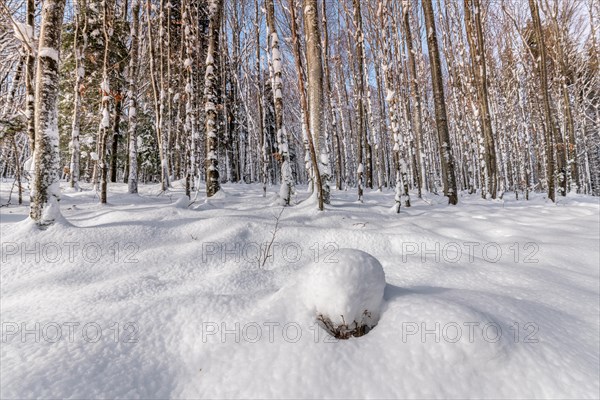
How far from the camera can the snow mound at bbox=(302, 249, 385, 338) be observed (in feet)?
5.12

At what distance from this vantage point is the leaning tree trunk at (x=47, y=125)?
3.18 metres

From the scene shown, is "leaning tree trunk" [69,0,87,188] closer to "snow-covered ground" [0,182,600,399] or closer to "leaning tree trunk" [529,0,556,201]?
"snow-covered ground" [0,182,600,399]

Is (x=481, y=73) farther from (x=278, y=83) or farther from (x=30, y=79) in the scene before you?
(x=30, y=79)

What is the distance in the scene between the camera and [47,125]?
10.7ft

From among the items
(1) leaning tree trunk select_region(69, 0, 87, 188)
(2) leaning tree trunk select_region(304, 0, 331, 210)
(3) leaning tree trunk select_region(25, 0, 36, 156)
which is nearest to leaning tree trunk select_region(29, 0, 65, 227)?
(3) leaning tree trunk select_region(25, 0, 36, 156)

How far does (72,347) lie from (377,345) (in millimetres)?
1516

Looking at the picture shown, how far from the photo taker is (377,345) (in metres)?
1.41

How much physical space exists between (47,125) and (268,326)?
3.52 meters

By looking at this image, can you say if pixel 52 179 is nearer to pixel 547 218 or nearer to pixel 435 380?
pixel 435 380

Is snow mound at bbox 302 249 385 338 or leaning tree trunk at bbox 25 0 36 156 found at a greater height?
leaning tree trunk at bbox 25 0 36 156

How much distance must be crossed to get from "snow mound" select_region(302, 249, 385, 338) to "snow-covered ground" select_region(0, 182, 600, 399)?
0.22 ft

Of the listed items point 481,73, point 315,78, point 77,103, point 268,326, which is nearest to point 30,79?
point 77,103

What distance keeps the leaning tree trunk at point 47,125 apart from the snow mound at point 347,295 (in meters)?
3.24

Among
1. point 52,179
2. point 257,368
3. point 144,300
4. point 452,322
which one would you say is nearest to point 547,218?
point 452,322
